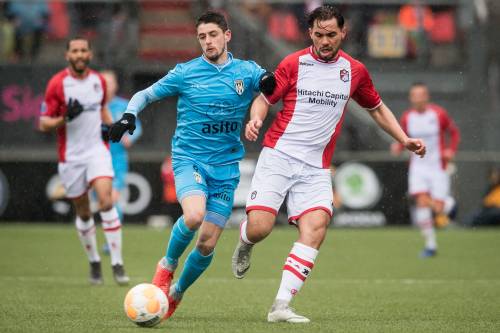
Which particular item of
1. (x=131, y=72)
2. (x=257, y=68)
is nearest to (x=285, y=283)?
(x=257, y=68)

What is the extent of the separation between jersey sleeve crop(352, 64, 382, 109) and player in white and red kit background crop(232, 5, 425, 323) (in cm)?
1

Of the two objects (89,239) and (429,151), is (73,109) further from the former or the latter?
(429,151)

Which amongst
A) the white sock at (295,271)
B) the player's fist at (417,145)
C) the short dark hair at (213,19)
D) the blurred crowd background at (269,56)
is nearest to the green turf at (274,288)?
the white sock at (295,271)

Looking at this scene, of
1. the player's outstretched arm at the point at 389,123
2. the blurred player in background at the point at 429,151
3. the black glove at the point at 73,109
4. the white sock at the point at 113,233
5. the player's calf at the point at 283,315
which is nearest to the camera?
the player's calf at the point at 283,315

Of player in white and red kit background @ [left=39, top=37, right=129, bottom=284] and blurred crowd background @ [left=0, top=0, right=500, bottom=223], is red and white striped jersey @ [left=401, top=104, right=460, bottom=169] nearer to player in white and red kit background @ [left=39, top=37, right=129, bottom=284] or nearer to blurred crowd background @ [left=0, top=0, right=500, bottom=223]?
blurred crowd background @ [left=0, top=0, right=500, bottom=223]

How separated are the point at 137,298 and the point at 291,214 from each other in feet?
4.69

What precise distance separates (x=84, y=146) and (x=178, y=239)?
135 inches

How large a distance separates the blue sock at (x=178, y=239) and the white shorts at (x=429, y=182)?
8349 millimetres

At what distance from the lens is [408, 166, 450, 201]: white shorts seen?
1606 centimetres

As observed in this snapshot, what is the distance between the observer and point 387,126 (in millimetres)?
8633

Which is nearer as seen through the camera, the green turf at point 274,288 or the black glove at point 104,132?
the green turf at point 274,288

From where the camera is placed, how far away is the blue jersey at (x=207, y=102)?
326 inches

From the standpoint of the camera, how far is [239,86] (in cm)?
836

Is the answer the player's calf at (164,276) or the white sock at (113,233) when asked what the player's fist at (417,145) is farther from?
the white sock at (113,233)
